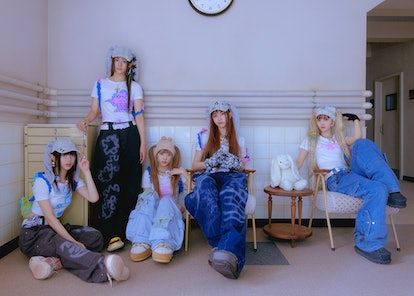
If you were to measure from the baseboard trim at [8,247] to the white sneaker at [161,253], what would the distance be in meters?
1.29

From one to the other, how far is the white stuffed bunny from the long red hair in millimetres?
384

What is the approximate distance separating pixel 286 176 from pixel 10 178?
2.42 m

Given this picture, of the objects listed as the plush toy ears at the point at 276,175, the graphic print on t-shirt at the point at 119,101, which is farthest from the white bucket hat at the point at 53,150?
the plush toy ears at the point at 276,175

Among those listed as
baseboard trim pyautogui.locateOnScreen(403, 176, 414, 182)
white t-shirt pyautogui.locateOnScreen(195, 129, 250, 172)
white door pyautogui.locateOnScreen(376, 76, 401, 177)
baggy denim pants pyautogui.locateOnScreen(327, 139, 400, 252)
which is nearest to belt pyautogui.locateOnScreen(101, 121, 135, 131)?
white t-shirt pyautogui.locateOnScreen(195, 129, 250, 172)

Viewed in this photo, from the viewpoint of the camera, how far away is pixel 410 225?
13.1 ft

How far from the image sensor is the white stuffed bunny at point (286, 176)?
10.6 feet

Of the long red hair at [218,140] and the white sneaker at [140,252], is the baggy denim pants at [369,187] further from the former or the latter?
the white sneaker at [140,252]

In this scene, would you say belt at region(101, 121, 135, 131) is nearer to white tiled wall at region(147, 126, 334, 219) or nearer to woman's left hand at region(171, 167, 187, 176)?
white tiled wall at region(147, 126, 334, 219)

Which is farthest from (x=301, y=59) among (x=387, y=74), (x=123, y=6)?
(x=387, y=74)

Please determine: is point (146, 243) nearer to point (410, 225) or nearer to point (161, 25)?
point (161, 25)

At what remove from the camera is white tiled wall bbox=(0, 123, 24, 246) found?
116 inches

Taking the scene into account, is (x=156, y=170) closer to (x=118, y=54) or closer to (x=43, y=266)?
(x=118, y=54)

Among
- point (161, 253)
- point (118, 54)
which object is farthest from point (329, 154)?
point (118, 54)

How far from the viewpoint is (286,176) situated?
3.29 meters
